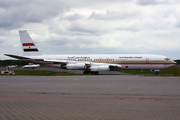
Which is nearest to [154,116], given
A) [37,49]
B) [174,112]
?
[174,112]

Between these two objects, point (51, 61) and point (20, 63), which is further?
point (20, 63)

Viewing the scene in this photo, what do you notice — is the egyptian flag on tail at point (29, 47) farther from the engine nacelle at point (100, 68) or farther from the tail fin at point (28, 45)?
the engine nacelle at point (100, 68)

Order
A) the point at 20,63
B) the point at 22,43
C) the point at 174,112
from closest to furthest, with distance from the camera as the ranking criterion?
the point at 174,112
the point at 22,43
the point at 20,63

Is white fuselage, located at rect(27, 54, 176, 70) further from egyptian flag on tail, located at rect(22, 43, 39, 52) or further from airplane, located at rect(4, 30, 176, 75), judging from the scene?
egyptian flag on tail, located at rect(22, 43, 39, 52)

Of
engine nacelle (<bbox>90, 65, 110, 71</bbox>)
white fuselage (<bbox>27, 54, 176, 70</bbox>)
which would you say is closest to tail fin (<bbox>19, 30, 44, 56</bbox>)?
white fuselage (<bbox>27, 54, 176, 70</bbox>)

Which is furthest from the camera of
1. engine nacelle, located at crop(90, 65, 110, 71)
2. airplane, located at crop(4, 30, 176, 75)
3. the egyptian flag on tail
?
the egyptian flag on tail

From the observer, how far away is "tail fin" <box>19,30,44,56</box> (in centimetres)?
4612

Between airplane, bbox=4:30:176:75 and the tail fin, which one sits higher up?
the tail fin

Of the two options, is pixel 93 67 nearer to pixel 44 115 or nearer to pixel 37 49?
pixel 37 49

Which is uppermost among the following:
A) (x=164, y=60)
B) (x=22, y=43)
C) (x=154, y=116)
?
(x=22, y=43)

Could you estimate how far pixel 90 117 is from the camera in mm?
8680

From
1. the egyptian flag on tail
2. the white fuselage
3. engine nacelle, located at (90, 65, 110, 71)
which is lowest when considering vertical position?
engine nacelle, located at (90, 65, 110, 71)

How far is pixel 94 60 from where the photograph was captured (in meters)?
44.2

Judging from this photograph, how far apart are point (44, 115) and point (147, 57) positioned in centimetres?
3507
